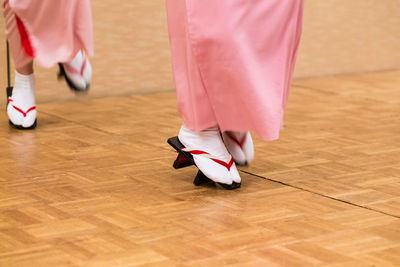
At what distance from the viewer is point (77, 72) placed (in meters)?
2.19

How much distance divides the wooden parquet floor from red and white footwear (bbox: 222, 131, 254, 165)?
31mm

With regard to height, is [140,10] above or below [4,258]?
above

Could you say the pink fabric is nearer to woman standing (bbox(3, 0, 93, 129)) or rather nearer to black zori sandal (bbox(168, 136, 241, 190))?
black zori sandal (bbox(168, 136, 241, 190))

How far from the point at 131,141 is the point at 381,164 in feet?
2.12

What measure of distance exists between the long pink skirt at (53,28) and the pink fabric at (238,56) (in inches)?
26.6

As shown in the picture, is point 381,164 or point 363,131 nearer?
point 381,164

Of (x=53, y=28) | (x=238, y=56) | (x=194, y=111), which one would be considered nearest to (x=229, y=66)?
(x=238, y=56)

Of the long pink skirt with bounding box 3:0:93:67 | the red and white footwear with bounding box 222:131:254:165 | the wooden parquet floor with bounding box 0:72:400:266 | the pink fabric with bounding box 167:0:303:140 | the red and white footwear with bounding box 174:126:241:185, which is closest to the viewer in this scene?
the wooden parquet floor with bounding box 0:72:400:266

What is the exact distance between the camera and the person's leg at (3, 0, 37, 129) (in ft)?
6.85

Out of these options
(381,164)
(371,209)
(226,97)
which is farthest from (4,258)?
(381,164)

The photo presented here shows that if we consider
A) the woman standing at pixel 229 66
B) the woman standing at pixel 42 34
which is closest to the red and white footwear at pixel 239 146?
the woman standing at pixel 229 66

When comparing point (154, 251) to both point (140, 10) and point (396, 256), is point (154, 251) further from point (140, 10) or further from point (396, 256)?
point (140, 10)

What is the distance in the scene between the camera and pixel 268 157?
179 centimetres

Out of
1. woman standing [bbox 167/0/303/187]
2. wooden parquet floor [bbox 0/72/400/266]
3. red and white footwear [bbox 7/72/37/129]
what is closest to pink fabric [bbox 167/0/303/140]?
woman standing [bbox 167/0/303/187]
